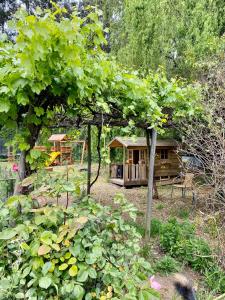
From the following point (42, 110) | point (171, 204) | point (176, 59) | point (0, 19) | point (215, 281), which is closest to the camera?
point (42, 110)

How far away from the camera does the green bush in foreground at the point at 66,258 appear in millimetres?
1800

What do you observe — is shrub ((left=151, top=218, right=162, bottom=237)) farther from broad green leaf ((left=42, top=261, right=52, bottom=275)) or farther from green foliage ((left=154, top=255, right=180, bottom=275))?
broad green leaf ((left=42, top=261, right=52, bottom=275))

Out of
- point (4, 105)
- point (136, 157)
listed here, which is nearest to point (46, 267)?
point (4, 105)

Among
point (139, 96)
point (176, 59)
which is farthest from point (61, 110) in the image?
point (176, 59)

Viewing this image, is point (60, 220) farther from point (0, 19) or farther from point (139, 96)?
point (0, 19)

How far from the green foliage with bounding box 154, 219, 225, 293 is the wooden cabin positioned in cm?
458

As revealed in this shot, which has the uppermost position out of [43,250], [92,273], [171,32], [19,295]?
[171,32]

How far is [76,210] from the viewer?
2.12 m

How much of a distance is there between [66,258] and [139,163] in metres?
7.71

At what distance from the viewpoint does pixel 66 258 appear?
6.09 ft

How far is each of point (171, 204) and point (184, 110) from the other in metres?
3.21

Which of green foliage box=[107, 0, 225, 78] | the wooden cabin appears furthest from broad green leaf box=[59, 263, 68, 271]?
the wooden cabin

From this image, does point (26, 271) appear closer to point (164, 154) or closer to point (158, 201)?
point (158, 201)

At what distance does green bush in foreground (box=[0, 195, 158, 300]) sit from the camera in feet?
5.90
